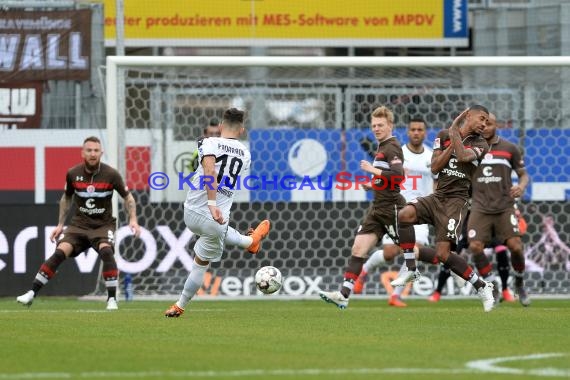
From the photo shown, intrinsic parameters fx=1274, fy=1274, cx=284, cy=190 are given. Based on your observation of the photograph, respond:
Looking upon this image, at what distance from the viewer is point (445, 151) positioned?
11.6 m

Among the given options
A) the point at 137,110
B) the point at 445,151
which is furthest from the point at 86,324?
the point at 137,110

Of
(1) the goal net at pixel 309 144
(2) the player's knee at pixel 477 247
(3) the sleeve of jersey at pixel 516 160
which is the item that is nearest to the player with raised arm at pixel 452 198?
(2) the player's knee at pixel 477 247

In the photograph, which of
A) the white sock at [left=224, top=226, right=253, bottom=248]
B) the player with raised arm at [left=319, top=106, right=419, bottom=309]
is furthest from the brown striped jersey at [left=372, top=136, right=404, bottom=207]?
the white sock at [left=224, top=226, right=253, bottom=248]

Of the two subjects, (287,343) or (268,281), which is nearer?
(287,343)

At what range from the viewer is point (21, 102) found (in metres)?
16.2

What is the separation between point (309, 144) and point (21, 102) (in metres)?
3.71

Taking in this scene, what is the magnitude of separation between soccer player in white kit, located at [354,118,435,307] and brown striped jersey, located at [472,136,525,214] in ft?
2.81

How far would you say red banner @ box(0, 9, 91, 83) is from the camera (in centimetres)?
1627

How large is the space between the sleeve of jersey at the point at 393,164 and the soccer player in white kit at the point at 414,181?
2.03 meters

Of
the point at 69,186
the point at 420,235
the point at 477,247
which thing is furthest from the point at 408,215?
the point at 69,186

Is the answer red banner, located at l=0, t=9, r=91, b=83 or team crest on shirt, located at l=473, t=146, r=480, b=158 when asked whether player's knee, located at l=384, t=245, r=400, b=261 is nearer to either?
team crest on shirt, located at l=473, t=146, r=480, b=158

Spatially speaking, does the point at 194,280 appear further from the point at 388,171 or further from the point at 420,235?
the point at 420,235

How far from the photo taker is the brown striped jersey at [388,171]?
1208cm

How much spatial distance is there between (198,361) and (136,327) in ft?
8.51
